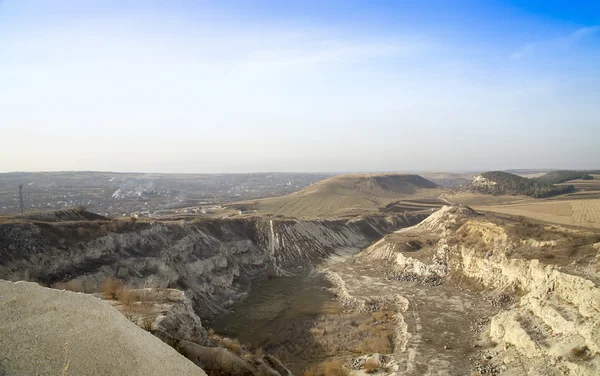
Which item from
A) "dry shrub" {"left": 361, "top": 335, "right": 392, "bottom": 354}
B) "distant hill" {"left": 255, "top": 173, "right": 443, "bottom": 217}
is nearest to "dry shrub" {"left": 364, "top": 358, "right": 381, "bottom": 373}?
"dry shrub" {"left": 361, "top": 335, "right": 392, "bottom": 354}

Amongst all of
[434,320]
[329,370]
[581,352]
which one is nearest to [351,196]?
[434,320]

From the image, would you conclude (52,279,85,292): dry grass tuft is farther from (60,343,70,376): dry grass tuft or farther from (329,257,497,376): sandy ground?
(329,257,497,376): sandy ground

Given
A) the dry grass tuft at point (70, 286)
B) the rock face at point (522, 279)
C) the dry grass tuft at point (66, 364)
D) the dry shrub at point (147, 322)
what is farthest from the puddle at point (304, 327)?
the dry grass tuft at point (66, 364)

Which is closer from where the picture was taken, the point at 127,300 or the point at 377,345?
the point at 127,300

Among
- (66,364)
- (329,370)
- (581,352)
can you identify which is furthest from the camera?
(329,370)

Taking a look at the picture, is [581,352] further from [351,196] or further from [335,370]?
[351,196]

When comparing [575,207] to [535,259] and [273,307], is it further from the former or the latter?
[273,307]
